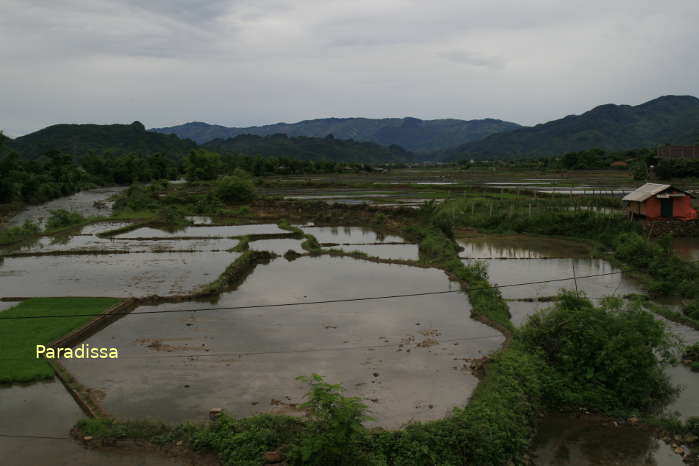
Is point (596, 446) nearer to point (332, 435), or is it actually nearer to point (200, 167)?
point (332, 435)

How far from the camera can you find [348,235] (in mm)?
28453

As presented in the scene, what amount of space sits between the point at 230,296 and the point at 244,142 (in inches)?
6194

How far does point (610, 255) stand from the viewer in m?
20.9

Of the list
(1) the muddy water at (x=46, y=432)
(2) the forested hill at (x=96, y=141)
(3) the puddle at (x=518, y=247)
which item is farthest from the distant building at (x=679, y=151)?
(2) the forested hill at (x=96, y=141)

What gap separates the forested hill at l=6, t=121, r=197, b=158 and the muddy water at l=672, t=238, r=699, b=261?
101 meters

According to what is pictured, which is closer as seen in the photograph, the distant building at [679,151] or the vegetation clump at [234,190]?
the vegetation clump at [234,190]

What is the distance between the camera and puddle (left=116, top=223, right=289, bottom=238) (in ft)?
94.3

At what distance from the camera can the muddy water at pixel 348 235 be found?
2664cm

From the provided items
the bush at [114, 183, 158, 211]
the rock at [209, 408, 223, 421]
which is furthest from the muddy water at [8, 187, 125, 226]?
the rock at [209, 408, 223, 421]

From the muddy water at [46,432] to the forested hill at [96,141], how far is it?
101377mm

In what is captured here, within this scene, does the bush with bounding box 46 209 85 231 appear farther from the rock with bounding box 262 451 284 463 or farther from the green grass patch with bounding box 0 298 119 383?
the rock with bounding box 262 451 284 463

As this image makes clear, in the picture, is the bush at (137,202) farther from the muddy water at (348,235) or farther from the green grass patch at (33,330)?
the green grass patch at (33,330)

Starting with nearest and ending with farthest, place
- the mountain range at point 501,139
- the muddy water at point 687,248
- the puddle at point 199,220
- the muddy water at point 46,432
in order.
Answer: the muddy water at point 46,432
the muddy water at point 687,248
the puddle at point 199,220
the mountain range at point 501,139

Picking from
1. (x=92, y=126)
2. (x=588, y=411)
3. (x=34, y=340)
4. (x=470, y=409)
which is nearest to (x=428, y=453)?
(x=470, y=409)
